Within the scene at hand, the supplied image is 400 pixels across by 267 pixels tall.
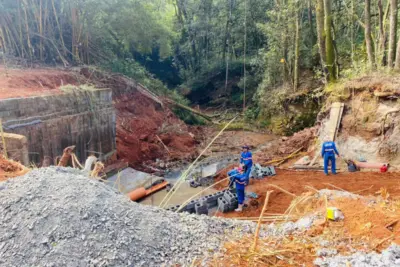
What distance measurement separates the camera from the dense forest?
12.5 meters

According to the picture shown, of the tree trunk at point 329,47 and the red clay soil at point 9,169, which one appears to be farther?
the tree trunk at point 329,47

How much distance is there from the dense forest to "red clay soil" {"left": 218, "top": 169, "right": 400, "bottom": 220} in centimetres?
408

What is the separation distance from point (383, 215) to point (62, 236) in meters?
4.42

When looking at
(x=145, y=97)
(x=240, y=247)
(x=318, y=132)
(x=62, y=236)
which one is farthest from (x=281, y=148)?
(x=62, y=236)

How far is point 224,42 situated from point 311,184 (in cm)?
1749

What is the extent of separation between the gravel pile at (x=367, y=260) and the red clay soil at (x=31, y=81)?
8481 mm

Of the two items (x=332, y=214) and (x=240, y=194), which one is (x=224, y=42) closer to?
(x=240, y=194)

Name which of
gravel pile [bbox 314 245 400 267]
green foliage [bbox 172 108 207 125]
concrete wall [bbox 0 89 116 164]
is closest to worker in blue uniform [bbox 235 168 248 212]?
gravel pile [bbox 314 245 400 267]

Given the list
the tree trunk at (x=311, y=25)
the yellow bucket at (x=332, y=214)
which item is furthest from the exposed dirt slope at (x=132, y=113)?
the tree trunk at (x=311, y=25)

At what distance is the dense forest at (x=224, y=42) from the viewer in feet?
41.0

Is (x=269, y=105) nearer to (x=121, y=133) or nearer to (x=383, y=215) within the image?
(x=121, y=133)

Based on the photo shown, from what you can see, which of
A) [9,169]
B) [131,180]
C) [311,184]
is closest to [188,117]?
[131,180]

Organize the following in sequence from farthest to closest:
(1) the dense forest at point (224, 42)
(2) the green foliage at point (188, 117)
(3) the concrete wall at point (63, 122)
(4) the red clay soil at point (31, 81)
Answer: (2) the green foliage at point (188, 117)
(1) the dense forest at point (224, 42)
(4) the red clay soil at point (31, 81)
(3) the concrete wall at point (63, 122)

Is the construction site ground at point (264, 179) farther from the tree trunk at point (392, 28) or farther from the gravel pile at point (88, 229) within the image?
the tree trunk at point (392, 28)
